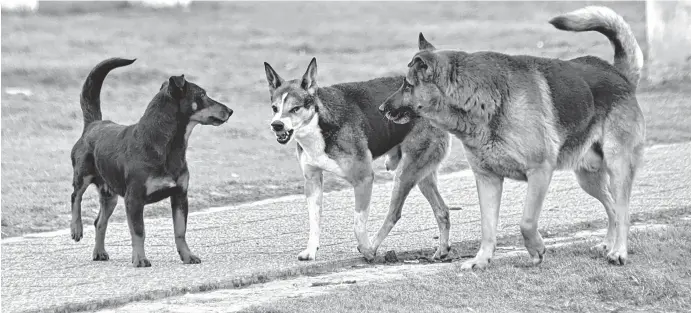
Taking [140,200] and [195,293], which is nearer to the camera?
[195,293]

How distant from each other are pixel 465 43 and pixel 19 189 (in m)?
14.1

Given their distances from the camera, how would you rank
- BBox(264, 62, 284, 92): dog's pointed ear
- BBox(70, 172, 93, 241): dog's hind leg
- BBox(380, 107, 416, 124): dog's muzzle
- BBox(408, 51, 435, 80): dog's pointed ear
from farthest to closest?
BBox(70, 172, 93, 241): dog's hind leg, BBox(264, 62, 284, 92): dog's pointed ear, BBox(380, 107, 416, 124): dog's muzzle, BBox(408, 51, 435, 80): dog's pointed ear

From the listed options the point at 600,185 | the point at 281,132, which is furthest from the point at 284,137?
the point at 600,185

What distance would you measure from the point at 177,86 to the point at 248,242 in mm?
1801

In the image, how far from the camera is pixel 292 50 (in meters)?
24.6

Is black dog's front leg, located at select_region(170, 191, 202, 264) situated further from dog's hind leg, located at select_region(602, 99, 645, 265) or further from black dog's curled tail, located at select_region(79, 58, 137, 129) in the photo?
dog's hind leg, located at select_region(602, 99, 645, 265)

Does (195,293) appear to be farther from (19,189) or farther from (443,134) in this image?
A: (19,189)

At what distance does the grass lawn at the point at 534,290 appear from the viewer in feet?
24.1

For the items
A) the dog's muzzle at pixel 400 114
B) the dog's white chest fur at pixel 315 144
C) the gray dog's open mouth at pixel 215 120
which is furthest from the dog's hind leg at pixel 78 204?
the dog's muzzle at pixel 400 114

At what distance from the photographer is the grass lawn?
7.36 metres

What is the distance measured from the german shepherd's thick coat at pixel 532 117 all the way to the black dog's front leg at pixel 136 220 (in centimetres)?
207

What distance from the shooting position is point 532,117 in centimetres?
836

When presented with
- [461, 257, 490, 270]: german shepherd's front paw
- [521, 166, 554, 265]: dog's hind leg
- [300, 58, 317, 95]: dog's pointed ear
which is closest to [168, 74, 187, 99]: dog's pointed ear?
[300, 58, 317, 95]: dog's pointed ear

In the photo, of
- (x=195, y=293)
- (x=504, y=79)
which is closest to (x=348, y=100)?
(x=504, y=79)
